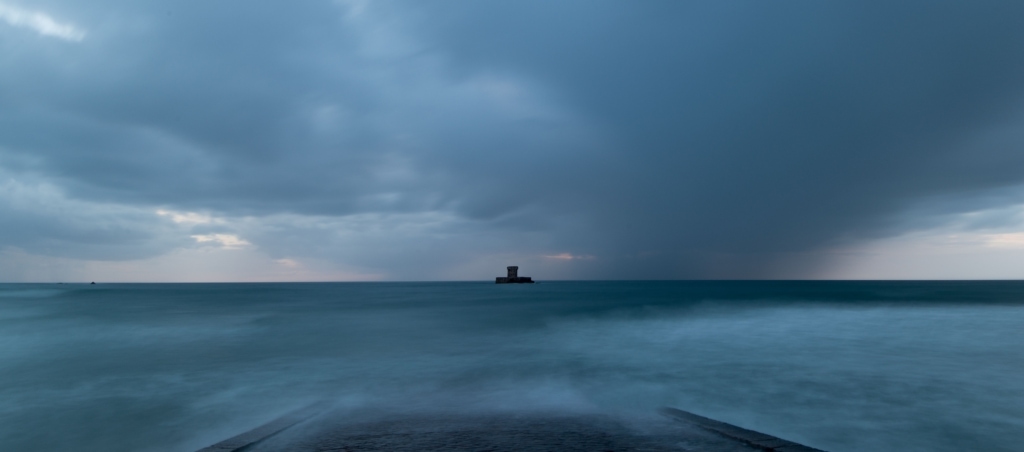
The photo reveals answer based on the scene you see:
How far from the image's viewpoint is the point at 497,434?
913 cm

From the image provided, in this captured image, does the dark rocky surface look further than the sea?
No

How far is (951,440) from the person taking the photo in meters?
10.9

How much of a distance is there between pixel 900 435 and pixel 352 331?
30.6 meters

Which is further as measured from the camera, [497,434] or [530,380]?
[530,380]

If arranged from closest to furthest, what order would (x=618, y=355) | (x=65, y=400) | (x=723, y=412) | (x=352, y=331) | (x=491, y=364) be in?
(x=723, y=412) → (x=65, y=400) → (x=491, y=364) → (x=618, y=355) → (x=352, y=331)

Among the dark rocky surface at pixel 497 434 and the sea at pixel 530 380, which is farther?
the sea at pixel 530 380

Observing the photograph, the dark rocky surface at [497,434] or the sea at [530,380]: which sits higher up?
the dark rocky surface at [497,434]

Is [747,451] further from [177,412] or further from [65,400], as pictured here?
[65,400]

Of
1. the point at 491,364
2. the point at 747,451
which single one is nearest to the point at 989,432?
the point at 747,451

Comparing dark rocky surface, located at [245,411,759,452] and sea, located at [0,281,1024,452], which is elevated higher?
dark rocky surface, located at [245,411,759,452]

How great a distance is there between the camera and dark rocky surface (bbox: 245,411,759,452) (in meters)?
8.33

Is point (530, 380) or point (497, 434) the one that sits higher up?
point (497, 434)

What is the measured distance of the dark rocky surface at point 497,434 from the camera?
8.33 metres

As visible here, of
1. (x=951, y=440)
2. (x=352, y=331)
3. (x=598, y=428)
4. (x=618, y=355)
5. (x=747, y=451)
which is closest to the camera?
(x=747, y=451)
